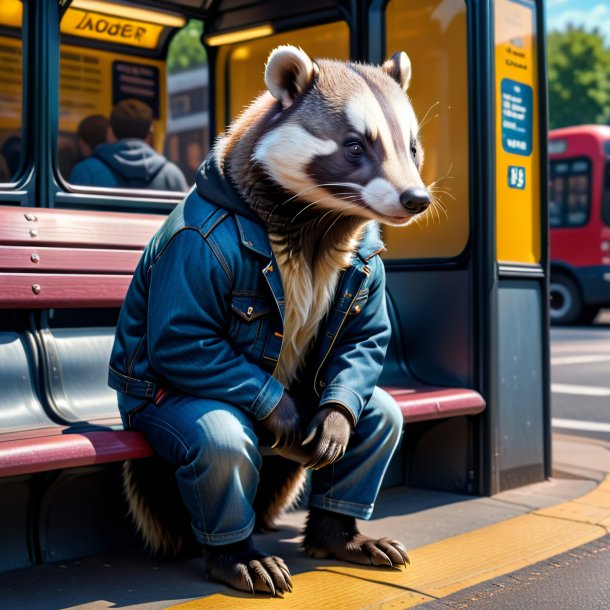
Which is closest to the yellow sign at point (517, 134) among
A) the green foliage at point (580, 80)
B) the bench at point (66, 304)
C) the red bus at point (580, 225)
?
the bench at point (66, 304)

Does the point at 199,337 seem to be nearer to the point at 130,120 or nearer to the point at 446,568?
the point at 446,568

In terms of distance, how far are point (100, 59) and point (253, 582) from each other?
480 cm

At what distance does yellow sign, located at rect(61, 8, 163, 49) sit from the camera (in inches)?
260

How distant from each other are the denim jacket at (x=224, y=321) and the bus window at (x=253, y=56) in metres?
2.25

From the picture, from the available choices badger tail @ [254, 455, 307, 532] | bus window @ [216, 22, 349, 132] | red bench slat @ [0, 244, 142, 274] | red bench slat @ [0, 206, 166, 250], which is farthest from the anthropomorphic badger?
bus window @ [216, 22, 349, 132]

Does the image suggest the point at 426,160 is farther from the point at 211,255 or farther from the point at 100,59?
the point at 100,59

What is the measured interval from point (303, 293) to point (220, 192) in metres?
0.44

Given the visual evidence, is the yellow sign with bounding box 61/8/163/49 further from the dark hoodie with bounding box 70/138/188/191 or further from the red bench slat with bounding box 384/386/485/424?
the red bench slat with bounding box 384/386/485/424

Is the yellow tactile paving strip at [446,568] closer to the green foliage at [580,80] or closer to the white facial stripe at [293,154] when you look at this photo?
the white facial stripe at [293,154]

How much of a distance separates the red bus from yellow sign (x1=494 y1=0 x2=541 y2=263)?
12450 mm

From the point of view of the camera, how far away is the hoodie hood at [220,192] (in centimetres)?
341

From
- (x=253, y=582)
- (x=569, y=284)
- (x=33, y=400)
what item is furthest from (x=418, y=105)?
(x=569, y=284)

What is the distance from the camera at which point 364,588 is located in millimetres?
3406

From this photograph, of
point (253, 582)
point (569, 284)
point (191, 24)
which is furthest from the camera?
point (569, 284)
